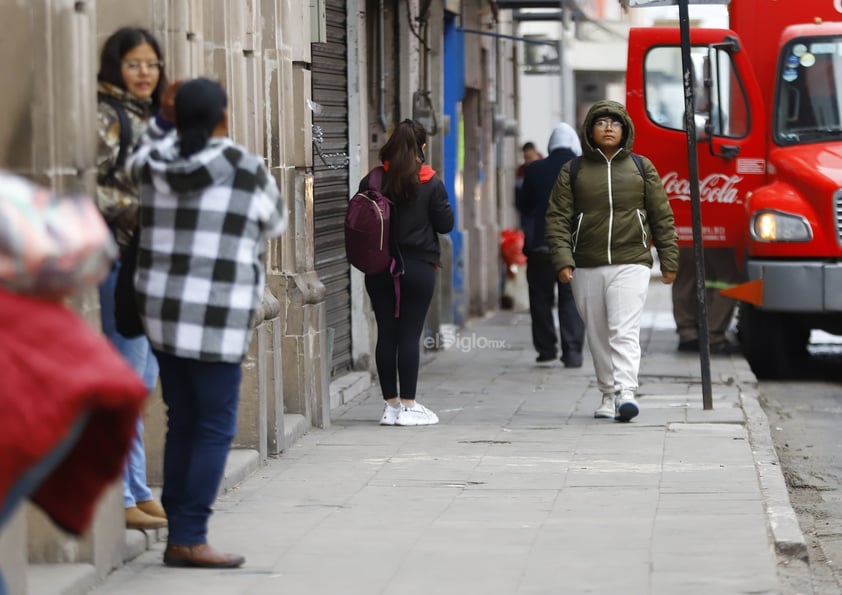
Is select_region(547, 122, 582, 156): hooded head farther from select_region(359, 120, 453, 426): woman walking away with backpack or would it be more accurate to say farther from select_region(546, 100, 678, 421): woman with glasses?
select_region(359, 120, 453, 426): woman walking away with backpack

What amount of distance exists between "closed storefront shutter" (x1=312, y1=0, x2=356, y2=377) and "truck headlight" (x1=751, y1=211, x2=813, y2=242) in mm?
3149

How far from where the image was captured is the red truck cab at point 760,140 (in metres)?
13.5

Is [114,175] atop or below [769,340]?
atop

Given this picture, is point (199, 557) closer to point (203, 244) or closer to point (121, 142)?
point (203, 244)

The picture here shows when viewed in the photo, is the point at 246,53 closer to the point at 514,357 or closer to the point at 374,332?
the point at 374,332

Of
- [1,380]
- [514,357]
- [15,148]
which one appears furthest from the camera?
[514,357]

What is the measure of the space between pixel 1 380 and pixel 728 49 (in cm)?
1116

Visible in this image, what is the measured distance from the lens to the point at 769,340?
1429 centimetres

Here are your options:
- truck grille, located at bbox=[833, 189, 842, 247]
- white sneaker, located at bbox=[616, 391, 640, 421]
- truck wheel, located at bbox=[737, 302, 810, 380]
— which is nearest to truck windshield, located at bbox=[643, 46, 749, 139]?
truck grille, located at bbox=[833, 189, 842, 247]

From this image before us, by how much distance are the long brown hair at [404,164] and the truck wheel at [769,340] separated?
198 inches

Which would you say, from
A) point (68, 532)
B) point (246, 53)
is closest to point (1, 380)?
point (68, 532)

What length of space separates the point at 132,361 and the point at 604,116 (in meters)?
4.62

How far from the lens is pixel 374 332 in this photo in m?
13.8

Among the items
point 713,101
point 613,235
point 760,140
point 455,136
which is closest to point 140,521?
point 613,235
